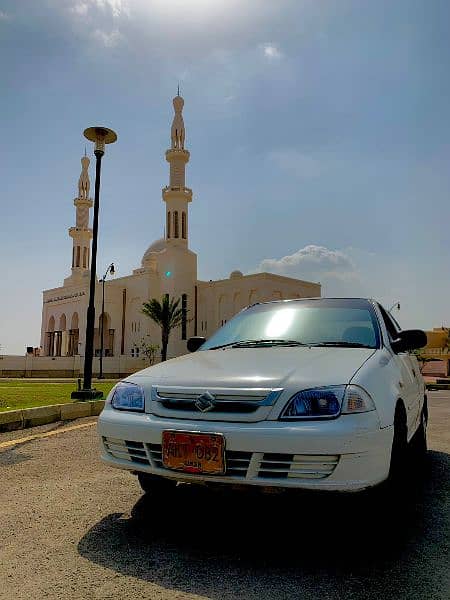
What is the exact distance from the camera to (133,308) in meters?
64.8

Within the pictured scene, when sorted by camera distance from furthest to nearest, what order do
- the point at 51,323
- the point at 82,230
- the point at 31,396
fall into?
the point at 51,323
the point at 82,230
the point at 31,396

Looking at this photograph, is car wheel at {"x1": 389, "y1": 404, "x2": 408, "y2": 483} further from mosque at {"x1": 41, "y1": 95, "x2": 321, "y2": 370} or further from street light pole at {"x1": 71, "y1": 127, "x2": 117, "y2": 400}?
mosque at {"x1": 41, "y1": 95, "x2": 321, "y2": 370}

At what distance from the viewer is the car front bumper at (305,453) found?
102 inches

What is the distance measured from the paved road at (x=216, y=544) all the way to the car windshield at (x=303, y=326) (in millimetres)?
1161

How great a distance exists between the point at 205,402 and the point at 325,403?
2.18 feet

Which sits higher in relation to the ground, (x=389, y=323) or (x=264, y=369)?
(x=389, y=323)

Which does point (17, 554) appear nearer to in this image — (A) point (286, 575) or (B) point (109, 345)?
(A) point (286, 575)

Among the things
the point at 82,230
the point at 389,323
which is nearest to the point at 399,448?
the point at 389,323

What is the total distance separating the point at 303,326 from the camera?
13.7 feet

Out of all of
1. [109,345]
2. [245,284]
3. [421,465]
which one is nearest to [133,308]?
[109,345]

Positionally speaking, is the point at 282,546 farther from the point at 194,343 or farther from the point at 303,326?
the point at 194,343

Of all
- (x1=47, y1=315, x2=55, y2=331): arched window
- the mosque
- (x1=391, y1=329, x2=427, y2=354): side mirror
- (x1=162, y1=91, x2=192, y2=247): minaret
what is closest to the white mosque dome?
the mosque

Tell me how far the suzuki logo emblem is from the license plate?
0.16m

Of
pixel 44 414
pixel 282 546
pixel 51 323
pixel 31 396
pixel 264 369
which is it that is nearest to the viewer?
pixel 282 546
